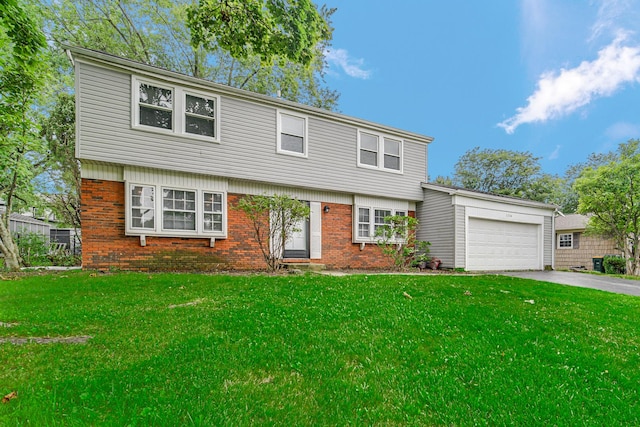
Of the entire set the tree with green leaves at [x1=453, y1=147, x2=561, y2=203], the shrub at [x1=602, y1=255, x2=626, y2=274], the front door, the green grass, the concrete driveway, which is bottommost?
the shrub at [x1=602, y1=255, x2=626, y2=274]

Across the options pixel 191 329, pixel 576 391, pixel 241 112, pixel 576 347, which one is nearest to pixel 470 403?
Result: pixel 576 391

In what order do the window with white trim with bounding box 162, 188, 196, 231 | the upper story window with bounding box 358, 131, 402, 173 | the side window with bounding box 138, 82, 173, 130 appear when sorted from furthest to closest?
1. the upper story window with bounding box 358, 131, 402, 173
2. the window with white trim with bounding box 162, 188, 196, 231
3. the side window with bounding box 138, 82, 173, 130

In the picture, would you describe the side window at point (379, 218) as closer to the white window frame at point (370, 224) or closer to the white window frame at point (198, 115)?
the white window frame at point (370, 224)

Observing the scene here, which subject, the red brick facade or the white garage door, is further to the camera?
the white garage door

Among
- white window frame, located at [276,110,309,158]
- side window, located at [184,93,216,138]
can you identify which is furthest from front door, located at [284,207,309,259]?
side window, located at [184,93,216,138]

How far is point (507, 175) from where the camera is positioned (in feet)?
98.7

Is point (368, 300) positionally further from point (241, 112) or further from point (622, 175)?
point (622, 175)

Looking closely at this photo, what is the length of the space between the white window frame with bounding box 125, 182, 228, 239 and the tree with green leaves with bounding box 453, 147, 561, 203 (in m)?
27.4

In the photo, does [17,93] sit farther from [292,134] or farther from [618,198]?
[618,198]

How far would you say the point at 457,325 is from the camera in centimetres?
392

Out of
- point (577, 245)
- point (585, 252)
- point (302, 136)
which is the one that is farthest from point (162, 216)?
point (577, 245)

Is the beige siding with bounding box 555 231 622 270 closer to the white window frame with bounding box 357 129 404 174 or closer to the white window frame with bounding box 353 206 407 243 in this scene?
the white window frame with bounding box 357 129 404 174

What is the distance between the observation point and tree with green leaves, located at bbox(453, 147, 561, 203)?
2886 centimetres

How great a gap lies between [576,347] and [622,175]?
14600mm
